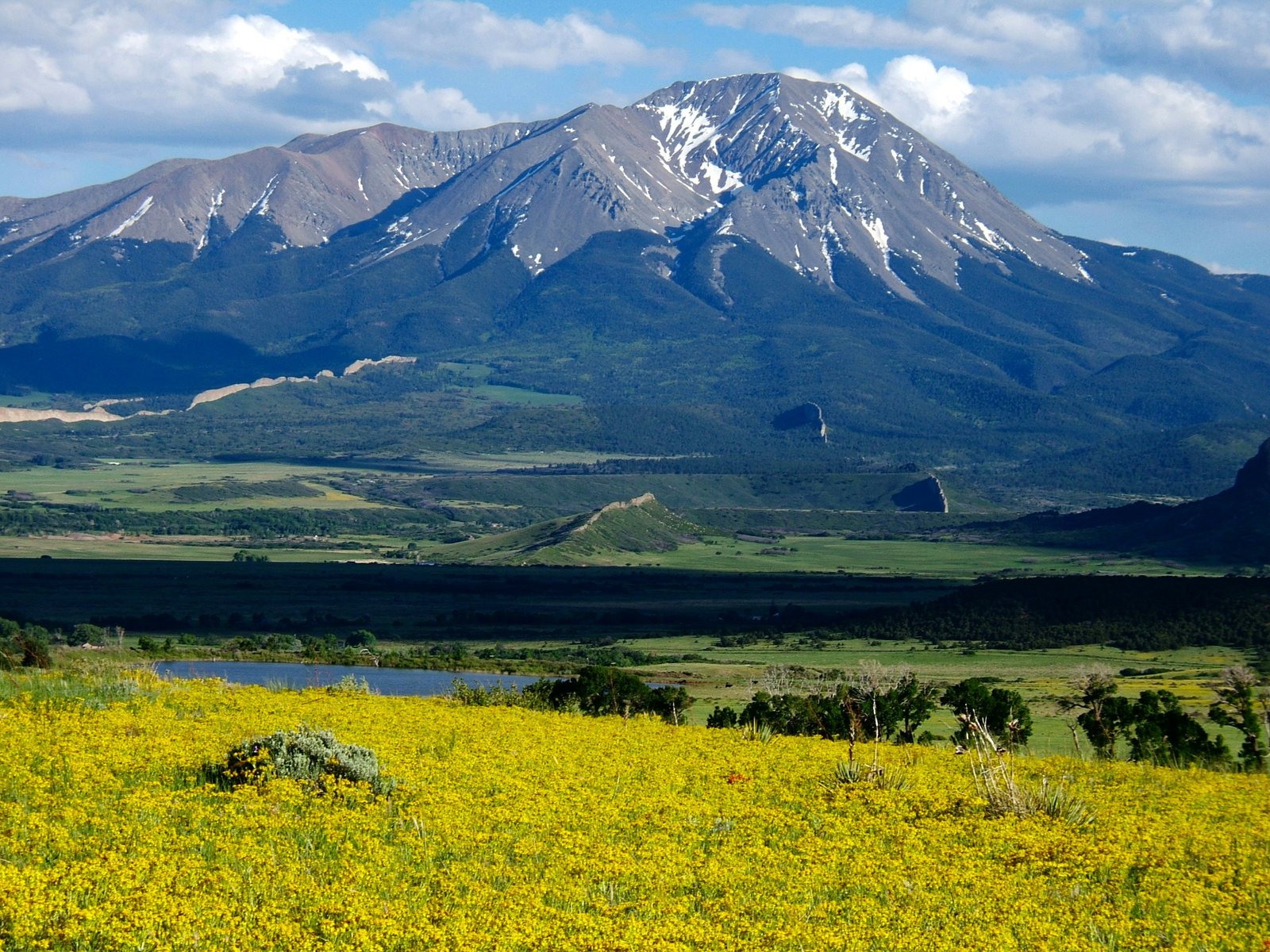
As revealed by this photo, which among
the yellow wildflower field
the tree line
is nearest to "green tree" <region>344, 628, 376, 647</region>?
the tree line

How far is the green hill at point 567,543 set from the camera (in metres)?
171

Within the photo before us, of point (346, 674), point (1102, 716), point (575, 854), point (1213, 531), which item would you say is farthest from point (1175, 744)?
point (1213, 531)

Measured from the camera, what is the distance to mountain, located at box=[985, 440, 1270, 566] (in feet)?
564

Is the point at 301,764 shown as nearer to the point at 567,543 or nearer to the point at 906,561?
the point at 567,543

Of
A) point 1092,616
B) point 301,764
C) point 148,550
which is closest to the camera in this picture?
point 301,764

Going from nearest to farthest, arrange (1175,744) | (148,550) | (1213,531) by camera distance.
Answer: (1175,744) < (148,550) < (1213,531)

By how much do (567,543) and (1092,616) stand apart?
7605cm

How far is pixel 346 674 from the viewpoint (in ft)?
217

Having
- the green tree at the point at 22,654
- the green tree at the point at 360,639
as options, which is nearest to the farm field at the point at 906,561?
the green tree at the point at 360,639

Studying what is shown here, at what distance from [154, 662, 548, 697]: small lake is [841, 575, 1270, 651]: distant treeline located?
42767 millimetres

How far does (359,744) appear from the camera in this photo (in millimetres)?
29406

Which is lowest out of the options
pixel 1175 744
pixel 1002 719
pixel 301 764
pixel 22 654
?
pixel 1002 719

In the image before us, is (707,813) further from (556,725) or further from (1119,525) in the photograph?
(1119,525)

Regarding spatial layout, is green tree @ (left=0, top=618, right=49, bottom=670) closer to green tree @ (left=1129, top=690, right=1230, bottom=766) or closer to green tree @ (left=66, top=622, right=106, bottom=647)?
green tree @ (left=1129, top=690, right=1230, bottom=766)
